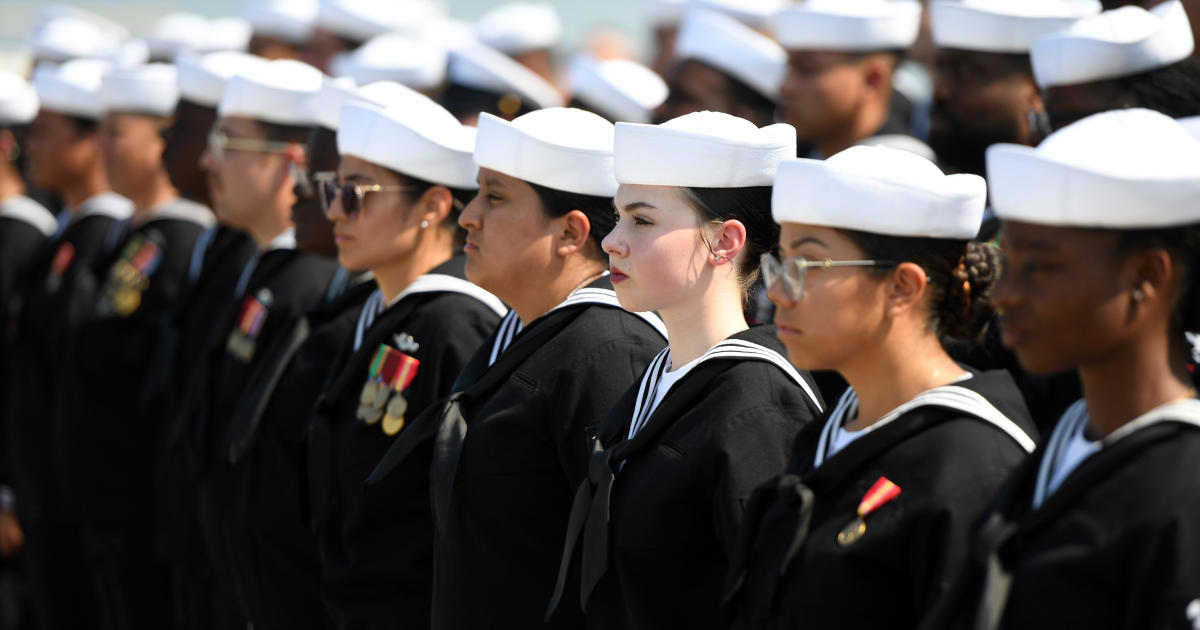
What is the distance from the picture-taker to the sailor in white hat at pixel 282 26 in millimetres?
10641

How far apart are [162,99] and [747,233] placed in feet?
16.5

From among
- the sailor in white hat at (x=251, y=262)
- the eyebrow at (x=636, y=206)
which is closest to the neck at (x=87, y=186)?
the sailor in white hat at (x=251, y=262)

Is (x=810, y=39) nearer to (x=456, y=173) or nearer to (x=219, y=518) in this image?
(x=456, y=173)

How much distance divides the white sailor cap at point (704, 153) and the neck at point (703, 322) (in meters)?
0.26

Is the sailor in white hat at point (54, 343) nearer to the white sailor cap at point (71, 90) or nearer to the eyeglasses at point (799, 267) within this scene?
the white sailor cap at point (71, 90)

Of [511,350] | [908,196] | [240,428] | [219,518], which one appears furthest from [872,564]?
[219,518]

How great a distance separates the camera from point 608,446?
13.4ft

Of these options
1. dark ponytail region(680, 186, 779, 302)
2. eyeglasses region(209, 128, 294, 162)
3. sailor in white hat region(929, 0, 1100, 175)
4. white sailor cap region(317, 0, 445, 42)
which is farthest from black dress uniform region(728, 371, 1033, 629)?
white sailor cap region(317, 0, 445, 42)

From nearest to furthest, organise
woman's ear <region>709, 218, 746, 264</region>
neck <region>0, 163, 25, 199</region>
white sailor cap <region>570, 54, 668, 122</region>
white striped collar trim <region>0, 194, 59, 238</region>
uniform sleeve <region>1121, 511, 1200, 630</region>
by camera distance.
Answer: uniform sleeve <region>1121, 511, 1200, 630</region>
woman's ear <region>709, 218, 746, 264</region>
white sailor cap <region>570, 54, 668, 122</region>
white striped collar trim <region>0, 194, 59, 238</region>
neck <region>0, 163, 25, 199</region>

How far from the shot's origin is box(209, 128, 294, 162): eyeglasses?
6812mm

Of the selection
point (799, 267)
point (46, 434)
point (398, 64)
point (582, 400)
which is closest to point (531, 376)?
point (582, 400)

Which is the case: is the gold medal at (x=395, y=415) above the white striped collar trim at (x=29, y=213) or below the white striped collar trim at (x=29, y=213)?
above

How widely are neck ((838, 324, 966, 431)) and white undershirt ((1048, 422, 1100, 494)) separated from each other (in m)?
0.42

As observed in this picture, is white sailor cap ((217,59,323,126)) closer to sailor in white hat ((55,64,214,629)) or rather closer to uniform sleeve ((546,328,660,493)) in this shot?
sailor in white hat ((55,64,214,629))
